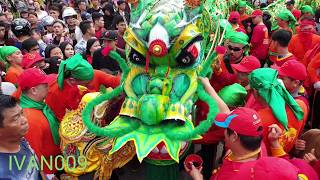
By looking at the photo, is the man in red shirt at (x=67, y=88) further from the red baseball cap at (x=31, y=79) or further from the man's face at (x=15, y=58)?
the man's face at (x=15, y=58)

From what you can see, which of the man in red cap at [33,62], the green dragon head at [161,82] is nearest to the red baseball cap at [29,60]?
the man in red cap at [33,62]

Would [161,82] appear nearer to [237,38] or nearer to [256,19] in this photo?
[237,38]

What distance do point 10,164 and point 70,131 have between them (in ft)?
3.62

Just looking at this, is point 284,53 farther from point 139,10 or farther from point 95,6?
point 95,6

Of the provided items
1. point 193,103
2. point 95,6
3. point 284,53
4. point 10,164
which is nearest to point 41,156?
point 10,164

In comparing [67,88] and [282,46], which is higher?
[282,46]

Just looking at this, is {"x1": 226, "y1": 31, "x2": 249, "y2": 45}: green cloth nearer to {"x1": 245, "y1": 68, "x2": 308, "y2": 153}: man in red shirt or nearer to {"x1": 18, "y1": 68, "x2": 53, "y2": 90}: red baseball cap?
{"x1": 245, "y1": 68, "x2": 308, "y2": 153}: man in red shirt

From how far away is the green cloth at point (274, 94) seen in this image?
3.48 meters

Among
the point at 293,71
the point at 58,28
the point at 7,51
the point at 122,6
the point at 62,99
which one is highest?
the point at 122,6

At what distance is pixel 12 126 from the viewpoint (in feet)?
8.74

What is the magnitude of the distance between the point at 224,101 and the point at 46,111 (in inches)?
63.9

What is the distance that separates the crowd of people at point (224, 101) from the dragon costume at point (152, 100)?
0.55 feet

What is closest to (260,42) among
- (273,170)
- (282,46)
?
(282,46)

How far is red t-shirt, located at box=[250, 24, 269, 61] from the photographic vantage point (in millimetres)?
7315
